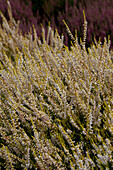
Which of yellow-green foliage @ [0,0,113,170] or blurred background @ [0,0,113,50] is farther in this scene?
blurred background @ [0,0,113,50]

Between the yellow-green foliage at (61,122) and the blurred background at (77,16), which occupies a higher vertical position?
the blurred background at (77,16)

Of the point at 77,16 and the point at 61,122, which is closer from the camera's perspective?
the point at 61,122

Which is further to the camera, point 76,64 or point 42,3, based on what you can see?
point 42,3

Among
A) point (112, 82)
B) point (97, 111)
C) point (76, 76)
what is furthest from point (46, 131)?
point (112, 82)

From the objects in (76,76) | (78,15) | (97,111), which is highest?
(78,15)

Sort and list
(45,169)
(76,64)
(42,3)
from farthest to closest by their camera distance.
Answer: (42,3) < (76,64) < (45,169)

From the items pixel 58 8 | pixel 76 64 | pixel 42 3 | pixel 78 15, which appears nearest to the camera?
pixel 76 64

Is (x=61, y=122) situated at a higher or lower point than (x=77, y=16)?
lower

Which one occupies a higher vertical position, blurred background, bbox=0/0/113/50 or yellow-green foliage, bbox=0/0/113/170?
blurred background, bbox=0/0/113/50

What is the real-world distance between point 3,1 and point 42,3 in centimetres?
88

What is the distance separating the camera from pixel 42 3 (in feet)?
14.8

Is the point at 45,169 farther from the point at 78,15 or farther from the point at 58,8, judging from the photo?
the point at 58,8

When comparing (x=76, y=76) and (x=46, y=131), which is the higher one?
(x=76, y=76)

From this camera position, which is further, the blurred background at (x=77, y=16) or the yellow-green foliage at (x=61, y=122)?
the blurred background at (x=77, y=16)
